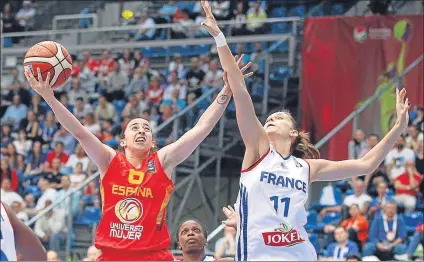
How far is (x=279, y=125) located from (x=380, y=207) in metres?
8.39

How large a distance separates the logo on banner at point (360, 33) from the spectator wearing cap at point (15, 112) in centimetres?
804

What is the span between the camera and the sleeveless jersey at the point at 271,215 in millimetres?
6402

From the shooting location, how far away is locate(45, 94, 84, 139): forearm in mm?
7098

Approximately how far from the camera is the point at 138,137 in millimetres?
7523

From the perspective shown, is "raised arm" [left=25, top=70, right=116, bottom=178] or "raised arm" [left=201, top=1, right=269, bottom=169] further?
"raised arm" [left=25, top=70, right=116, bottom=178]

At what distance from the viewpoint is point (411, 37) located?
63.5 ft

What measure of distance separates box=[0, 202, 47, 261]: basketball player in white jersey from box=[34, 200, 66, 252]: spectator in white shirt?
1060 cm

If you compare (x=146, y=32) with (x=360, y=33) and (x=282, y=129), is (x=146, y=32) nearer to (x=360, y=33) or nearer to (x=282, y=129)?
(x=360, y=33)

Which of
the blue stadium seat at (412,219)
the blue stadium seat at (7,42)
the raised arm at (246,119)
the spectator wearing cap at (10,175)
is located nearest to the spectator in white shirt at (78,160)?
the spectator wearing cap at (10,175)

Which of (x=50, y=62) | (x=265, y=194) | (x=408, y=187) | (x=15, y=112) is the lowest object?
(x=408, y=187)

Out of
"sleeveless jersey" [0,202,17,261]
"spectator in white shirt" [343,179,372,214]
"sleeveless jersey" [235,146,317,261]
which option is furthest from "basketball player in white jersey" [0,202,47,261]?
"spectator in white shirt" [343,179,372,214]

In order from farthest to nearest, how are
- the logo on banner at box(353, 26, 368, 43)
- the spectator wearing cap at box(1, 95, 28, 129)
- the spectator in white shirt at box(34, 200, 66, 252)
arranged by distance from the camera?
1. the spectator wearing cap at box(1, 95, 28, 129)
2. the logo on banner at box(353, 26, 368, 43)
3. the spectator in white shirt at box(34, 200, 66, 252)

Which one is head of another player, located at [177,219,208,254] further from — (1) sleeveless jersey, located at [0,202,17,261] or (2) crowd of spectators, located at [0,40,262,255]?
(2) crowd of spectators, located at [0,40,262,255]

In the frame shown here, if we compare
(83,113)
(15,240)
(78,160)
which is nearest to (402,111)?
(15,240)
